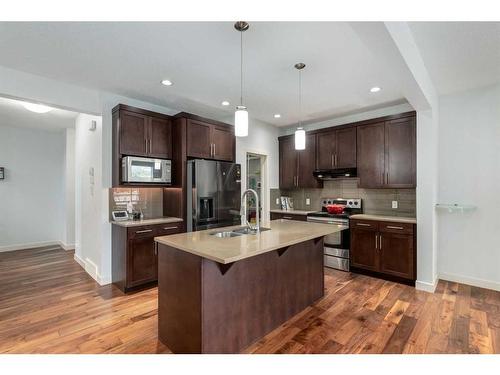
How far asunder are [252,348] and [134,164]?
102 inches

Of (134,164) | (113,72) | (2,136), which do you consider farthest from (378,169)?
(2,136)

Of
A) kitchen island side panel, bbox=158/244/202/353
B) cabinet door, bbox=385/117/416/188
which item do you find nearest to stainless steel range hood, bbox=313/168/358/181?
cabinet door, bbox=385/117/416/188

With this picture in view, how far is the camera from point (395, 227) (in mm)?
3512

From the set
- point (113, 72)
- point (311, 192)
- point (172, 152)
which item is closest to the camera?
point (113, 72)

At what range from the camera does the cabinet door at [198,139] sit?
12.3ft

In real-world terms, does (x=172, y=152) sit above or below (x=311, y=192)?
above

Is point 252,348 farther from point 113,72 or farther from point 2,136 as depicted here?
point 2,136

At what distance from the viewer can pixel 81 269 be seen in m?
4.14

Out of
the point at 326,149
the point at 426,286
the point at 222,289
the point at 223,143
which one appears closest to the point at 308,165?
the point at 326,149

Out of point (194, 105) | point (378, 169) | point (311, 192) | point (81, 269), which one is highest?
point (194, 105)

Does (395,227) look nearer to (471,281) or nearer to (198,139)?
(471,281)

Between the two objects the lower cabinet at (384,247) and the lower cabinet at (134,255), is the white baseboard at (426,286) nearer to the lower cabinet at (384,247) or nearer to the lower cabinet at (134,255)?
the lower cabinet at (384,247)

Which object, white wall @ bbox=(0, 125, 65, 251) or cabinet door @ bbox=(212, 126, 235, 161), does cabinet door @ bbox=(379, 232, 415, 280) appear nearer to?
cabinet door @ bbox=(212, 126, 235, 161)
